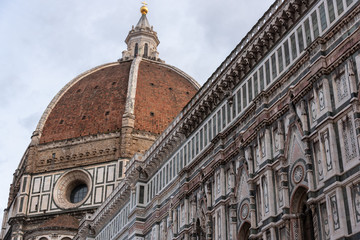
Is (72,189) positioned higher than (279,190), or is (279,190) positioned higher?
(72,189)

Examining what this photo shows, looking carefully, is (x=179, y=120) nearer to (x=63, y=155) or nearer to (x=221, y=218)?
(x=221, y=218)

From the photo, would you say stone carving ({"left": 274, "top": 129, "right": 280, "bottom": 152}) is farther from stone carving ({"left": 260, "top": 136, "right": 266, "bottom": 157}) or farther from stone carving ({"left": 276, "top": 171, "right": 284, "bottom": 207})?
stone carving ({"left": 276, "top": 171, "right": 284, "bottom": 207})

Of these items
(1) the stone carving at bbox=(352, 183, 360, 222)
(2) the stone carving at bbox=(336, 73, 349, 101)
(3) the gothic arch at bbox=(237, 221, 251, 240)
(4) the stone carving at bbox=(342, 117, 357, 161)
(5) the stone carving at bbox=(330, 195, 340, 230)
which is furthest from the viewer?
(3) the gothic arch at bbox=(237, 221, 251, 240)

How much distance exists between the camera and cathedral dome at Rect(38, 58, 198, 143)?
270 feet

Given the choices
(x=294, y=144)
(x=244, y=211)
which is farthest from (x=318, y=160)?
(x=244, y=211)

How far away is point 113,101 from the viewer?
281 feet

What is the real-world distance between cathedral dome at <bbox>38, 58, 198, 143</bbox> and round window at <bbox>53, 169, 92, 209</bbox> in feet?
22.9

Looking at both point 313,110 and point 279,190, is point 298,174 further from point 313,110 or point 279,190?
point 313,110

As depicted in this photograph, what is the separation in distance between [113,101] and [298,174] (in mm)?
64119

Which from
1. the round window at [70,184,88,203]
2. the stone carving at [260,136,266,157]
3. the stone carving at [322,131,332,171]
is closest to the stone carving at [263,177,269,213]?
the stone carving at [260,136,266,157]

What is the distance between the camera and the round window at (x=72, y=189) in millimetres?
75188

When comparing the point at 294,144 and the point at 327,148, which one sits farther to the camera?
the point at 294,144

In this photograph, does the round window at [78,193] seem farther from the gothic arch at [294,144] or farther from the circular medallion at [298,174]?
the circular medallion at [298,174]

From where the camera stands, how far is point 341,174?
20.7m
